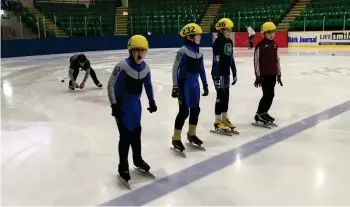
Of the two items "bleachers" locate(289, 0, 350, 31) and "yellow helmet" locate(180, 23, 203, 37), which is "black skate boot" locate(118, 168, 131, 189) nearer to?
"yellow helmet" locate(180, 23, 203, 37)

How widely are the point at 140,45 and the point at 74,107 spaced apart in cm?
419

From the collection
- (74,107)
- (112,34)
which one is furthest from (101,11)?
(74,107)

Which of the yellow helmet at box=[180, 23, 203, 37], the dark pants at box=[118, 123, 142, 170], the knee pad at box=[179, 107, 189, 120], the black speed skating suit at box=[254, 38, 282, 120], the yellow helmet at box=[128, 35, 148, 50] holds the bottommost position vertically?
the dark pants at box=[118, 123, 142, 170]

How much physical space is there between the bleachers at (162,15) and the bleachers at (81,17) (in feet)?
5.49

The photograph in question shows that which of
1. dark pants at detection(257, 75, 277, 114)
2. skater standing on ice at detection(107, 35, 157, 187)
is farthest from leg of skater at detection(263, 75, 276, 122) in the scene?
skater standing on ice at detection(107, 35, 157, 187)

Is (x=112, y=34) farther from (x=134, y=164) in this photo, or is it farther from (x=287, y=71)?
(x=134, y=164)

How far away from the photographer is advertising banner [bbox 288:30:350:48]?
20241 mm

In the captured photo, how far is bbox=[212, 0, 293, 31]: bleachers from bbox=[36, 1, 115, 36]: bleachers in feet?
26.0

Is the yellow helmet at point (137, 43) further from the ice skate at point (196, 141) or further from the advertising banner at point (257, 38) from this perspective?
the advertising banner at point (257, 38)


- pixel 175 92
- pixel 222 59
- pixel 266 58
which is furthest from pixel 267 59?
pixel 175 92

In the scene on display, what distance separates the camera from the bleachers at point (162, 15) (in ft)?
89.6

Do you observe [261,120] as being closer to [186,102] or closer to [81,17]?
[186,102]

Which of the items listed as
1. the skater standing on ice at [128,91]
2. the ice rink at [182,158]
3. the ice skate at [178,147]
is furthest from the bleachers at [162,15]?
the skater standing on ice at [128,91]

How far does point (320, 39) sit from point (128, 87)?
64.9 feet
